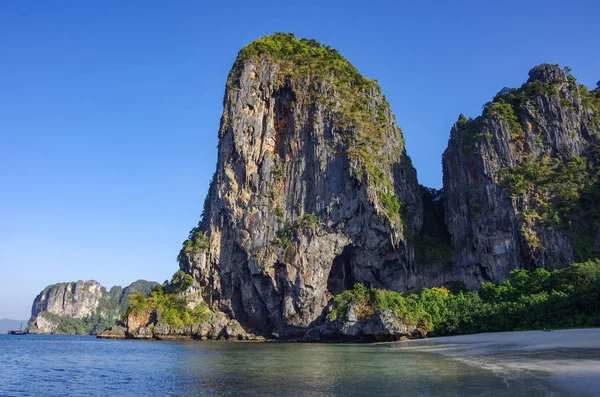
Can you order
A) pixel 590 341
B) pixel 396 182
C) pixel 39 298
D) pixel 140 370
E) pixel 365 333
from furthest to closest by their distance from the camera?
pixel 39 298 → pixel 396 182 → pixel 365 333 → pixel 140 370 → pixel 590 341

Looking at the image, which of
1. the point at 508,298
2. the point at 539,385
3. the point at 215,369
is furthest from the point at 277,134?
the point at 539,385

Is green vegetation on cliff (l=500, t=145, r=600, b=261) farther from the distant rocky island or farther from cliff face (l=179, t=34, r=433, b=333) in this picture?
cliff face (l=179, t=34, r=433, b=333)

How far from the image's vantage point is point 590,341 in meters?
21.6

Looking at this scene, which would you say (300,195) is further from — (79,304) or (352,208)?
(79,304)

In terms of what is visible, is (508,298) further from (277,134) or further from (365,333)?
(277,134)

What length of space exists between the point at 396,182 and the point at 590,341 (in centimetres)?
4862

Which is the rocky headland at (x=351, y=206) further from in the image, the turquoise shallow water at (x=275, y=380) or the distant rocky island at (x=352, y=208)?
the turquoise shallow water at (x=275, y=380)

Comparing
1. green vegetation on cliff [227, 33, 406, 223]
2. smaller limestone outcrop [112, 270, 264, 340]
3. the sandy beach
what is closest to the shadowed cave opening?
green vegetation on cliff [227, 33, 406, 223]

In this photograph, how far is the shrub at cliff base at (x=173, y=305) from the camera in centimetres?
6353

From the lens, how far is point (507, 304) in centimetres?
3956

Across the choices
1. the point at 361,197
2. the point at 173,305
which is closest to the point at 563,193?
the point at 361,197

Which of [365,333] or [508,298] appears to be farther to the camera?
[365,333]

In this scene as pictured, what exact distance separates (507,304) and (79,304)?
174190 mm

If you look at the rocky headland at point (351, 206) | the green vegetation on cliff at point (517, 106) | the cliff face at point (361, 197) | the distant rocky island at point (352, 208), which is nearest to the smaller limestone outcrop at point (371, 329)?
the distant rocky island at point (352, 208)
